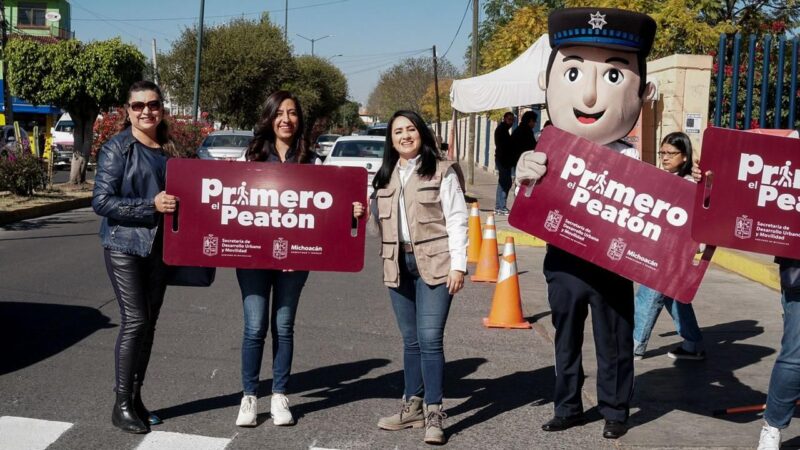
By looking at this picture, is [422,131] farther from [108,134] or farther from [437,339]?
[108,134]

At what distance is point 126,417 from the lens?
5027 millimetres

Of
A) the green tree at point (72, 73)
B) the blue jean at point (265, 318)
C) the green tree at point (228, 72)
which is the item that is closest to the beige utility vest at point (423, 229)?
the blue jean at point (265, 318)

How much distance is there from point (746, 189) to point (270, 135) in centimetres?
249

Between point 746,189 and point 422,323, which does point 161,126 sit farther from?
point 746,189

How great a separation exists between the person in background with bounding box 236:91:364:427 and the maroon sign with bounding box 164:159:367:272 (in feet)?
0.35

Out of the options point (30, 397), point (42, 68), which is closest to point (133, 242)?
point (30, 397)

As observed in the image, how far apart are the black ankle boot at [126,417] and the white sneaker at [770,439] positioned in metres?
3.11

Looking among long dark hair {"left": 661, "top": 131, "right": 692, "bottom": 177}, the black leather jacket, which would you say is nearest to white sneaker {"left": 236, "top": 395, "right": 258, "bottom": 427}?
the black leather jacket

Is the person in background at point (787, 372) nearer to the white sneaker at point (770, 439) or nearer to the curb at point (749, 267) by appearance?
the white sneaker at point (770, 439)

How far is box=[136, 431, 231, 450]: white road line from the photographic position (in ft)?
15.8

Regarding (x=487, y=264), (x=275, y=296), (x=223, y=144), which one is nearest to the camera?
(x=275, y=296)

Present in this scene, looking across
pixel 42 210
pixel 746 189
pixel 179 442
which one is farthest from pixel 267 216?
pixel 42 210

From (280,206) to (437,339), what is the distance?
1.09 metres

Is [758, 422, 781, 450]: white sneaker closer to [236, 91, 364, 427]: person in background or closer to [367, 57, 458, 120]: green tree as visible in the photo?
[236, 91, 364, 427]: person in background
